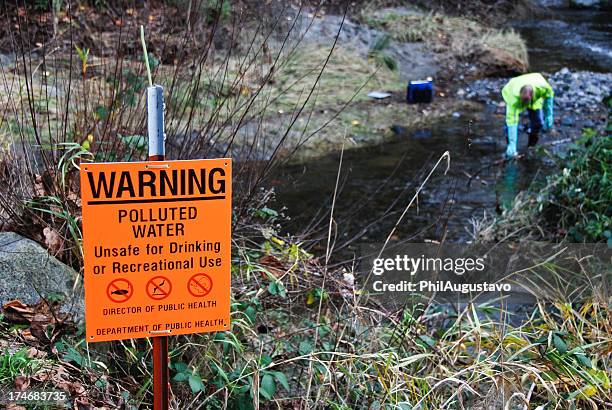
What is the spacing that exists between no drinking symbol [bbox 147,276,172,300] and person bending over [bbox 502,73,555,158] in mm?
7629

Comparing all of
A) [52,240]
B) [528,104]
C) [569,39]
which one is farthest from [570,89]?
[52,240]

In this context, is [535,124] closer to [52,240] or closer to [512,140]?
[512,140]

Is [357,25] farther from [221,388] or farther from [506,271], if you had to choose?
[221,388]

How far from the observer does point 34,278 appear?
3.21m

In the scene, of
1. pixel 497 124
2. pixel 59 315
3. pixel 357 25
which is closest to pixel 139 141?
pixel 59 315

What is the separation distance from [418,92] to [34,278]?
8944 millimetres

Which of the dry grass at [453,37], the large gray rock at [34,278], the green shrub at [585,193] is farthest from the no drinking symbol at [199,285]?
the dry grass at [453,37]

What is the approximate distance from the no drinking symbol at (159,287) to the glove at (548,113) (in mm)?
8699

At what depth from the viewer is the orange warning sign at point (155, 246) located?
2.20 metres

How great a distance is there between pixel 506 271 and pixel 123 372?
3187 mm

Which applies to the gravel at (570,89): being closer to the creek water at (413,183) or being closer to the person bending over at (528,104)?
the creek water at (413,183)

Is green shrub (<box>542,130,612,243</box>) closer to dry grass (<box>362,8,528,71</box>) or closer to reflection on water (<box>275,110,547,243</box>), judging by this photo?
reflection on water (<box>275,110,547,243</box>)

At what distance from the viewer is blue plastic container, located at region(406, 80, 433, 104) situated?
11406 millimetres

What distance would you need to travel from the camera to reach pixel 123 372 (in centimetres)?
306
